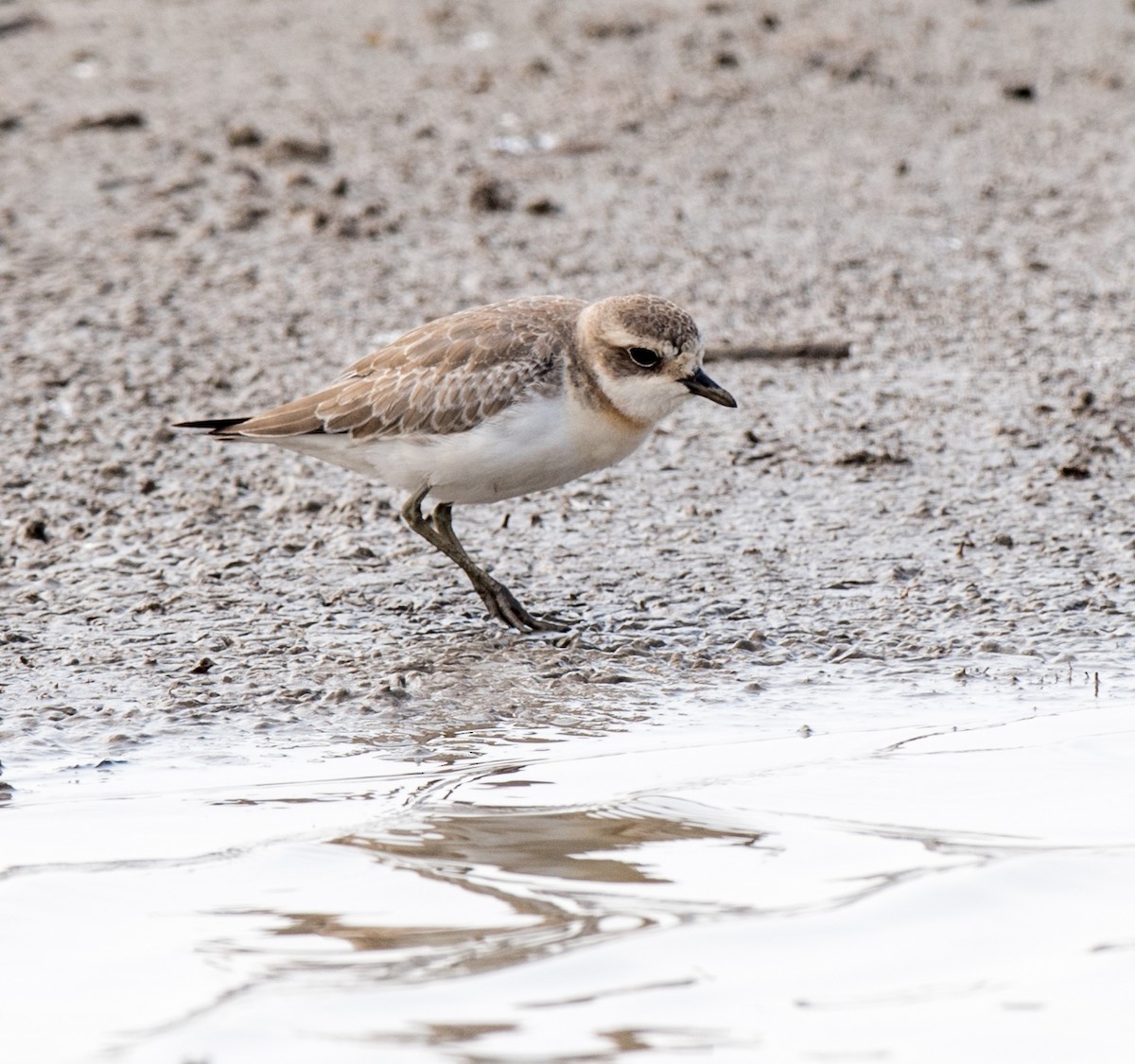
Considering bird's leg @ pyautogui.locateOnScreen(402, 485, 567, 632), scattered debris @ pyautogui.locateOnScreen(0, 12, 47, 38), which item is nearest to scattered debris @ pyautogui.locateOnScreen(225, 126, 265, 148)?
scattered debris @ pyautogui.locateOnScreen(0, 12, 47, 38)

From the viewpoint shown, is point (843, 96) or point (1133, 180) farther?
point (843, 96)

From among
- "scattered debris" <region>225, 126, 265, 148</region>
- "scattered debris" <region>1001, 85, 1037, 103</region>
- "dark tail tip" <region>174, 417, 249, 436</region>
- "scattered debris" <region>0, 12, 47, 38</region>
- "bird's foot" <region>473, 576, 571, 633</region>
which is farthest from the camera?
"scattered debris" <region>0, 12, 47, 38</region>

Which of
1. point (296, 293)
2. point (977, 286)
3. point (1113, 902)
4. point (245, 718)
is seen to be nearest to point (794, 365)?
point (977, 286)

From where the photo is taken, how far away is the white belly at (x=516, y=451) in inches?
215

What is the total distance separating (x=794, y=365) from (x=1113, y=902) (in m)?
4.32

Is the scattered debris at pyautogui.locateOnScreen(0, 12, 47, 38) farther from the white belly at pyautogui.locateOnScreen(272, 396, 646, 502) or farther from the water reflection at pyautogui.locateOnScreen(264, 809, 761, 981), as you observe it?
the water reflection at pyautogui.locateOnScreen(264, 809, 761, 981)

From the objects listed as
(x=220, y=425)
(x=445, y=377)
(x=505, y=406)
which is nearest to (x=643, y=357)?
(x=505, y=406)

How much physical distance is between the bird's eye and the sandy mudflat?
29.6 inches

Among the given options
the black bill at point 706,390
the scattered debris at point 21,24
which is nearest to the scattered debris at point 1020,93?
the black bill at point 706,390

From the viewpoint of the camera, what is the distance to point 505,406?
5504mm

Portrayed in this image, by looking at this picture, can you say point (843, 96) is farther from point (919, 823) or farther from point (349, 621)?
point (919, 823)

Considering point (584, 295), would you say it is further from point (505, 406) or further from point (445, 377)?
point (505, 406)

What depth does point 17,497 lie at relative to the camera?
6.67 m

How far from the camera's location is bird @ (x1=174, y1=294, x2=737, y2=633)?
5500 millimetres
